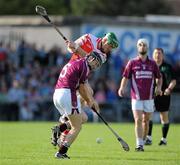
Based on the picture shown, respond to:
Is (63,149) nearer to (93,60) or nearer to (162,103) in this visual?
(93,60)

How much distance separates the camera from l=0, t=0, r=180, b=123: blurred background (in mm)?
31328

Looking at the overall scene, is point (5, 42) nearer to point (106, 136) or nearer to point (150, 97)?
point (106, 136)

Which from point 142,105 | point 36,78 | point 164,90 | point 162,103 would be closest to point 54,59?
point 36,78

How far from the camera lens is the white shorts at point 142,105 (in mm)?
17438

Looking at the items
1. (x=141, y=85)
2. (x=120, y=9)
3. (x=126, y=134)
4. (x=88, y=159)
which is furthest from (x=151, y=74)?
(x=120, y=9)

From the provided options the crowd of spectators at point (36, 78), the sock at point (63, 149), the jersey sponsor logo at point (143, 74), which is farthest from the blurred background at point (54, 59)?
the sock at point (63, 149)

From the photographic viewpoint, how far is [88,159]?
48.0 feet

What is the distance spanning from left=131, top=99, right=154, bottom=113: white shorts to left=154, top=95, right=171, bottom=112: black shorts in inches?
66.7

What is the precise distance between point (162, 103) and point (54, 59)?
1347 centimetres

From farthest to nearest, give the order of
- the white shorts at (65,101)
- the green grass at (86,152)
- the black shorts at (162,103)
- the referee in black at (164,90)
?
the black shorts at (162,103) < the referee in black at (164,90) < the white shorts at (65,101) < the green grass at (86,152)

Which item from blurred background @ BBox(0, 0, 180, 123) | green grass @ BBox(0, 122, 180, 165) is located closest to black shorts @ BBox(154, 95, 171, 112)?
green grass @ BBox(0, 122, 180, 165)

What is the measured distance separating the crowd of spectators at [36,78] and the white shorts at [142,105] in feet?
44.4

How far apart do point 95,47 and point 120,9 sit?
40.2m

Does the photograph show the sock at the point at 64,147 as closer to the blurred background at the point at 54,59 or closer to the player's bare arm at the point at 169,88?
the player's bare arm at the point at 169,88
